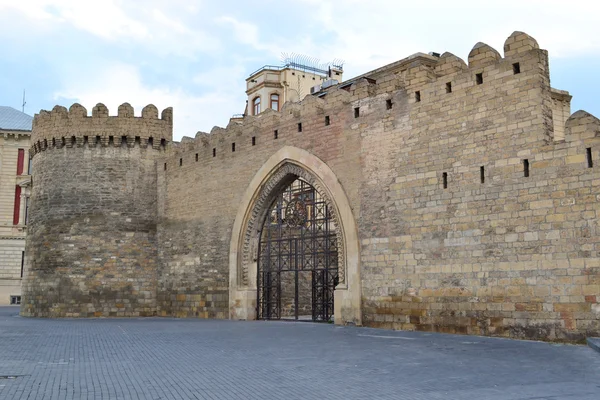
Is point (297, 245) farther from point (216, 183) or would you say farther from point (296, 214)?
point (216, 183)

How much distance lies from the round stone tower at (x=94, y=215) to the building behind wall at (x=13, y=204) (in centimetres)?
1296

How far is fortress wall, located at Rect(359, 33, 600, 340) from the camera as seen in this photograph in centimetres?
934

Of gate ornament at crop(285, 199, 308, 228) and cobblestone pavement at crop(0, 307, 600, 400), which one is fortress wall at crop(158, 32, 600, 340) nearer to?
cobblestone pavement at crop(0, 307, 600, 400)

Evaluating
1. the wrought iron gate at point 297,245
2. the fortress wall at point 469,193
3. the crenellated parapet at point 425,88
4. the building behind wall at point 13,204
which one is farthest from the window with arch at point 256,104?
the fortress wall at point 469,193

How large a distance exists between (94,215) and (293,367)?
12623 millimetres

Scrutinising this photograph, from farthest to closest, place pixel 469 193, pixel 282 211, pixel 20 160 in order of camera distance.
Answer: pixel 20 160 < pixel 282 211 < pixel 469 193

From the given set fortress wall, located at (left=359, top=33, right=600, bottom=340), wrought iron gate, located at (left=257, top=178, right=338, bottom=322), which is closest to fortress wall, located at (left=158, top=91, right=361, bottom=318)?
wrought iron gate, located at (left=257, top=178, right=338, bottom=322)

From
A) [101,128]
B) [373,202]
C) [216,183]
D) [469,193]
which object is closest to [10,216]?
[101,128]

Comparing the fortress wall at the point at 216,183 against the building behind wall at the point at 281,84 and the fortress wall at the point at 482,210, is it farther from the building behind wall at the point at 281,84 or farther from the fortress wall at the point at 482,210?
the building behind wall at the point at 281,84

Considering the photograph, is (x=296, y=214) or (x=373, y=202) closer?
(x=373, y=202)

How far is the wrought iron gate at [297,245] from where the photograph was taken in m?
14.1

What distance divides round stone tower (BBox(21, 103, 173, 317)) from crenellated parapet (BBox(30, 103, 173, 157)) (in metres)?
0.03

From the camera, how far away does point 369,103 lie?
12.8m

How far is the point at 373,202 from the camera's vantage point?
1244 centimetres
